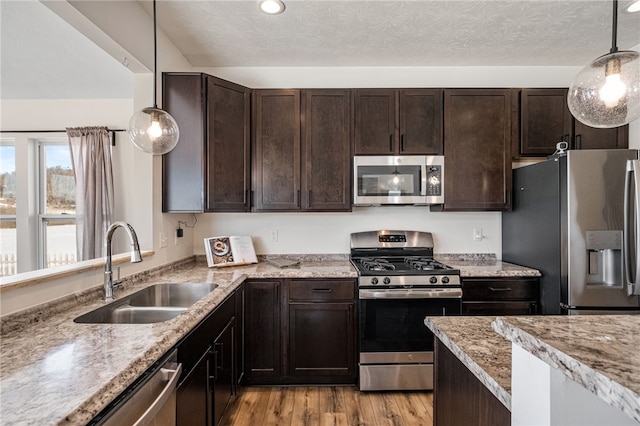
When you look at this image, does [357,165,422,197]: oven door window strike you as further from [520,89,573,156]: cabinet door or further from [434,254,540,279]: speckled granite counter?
[520,89,573,156]: cabinet door

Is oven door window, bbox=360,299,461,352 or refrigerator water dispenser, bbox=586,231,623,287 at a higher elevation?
refrigerator water dispenser, bbox=586,231,623,287

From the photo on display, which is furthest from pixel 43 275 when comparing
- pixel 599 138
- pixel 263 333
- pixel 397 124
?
pixel 599 138

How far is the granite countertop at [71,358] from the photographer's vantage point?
29.6 inches

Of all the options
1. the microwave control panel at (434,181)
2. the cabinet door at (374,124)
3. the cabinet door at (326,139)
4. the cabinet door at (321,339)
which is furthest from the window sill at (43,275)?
the microwave control panel at (434,181)

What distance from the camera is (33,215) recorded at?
343 cm

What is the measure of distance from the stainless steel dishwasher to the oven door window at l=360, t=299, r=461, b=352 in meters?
1.50

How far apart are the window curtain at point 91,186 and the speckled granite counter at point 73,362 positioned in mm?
1893

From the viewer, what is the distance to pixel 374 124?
279 cm

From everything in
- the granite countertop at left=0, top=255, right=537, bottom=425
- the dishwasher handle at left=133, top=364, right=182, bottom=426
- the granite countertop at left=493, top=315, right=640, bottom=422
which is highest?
the granite countertop at left=493, top=315, right=640, bottom=422

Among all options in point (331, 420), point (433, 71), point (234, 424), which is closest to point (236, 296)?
point (234, 424)

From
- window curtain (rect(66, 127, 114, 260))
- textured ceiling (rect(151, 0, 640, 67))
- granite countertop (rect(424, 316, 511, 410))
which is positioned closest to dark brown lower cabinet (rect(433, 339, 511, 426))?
granite countertop (rect(424, 316, 511, 410))

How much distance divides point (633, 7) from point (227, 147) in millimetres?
2997

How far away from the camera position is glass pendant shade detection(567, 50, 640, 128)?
1182 mm

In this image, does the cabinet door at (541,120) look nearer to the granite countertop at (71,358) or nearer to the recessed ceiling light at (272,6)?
the recessed ceiling light at (272,6)
